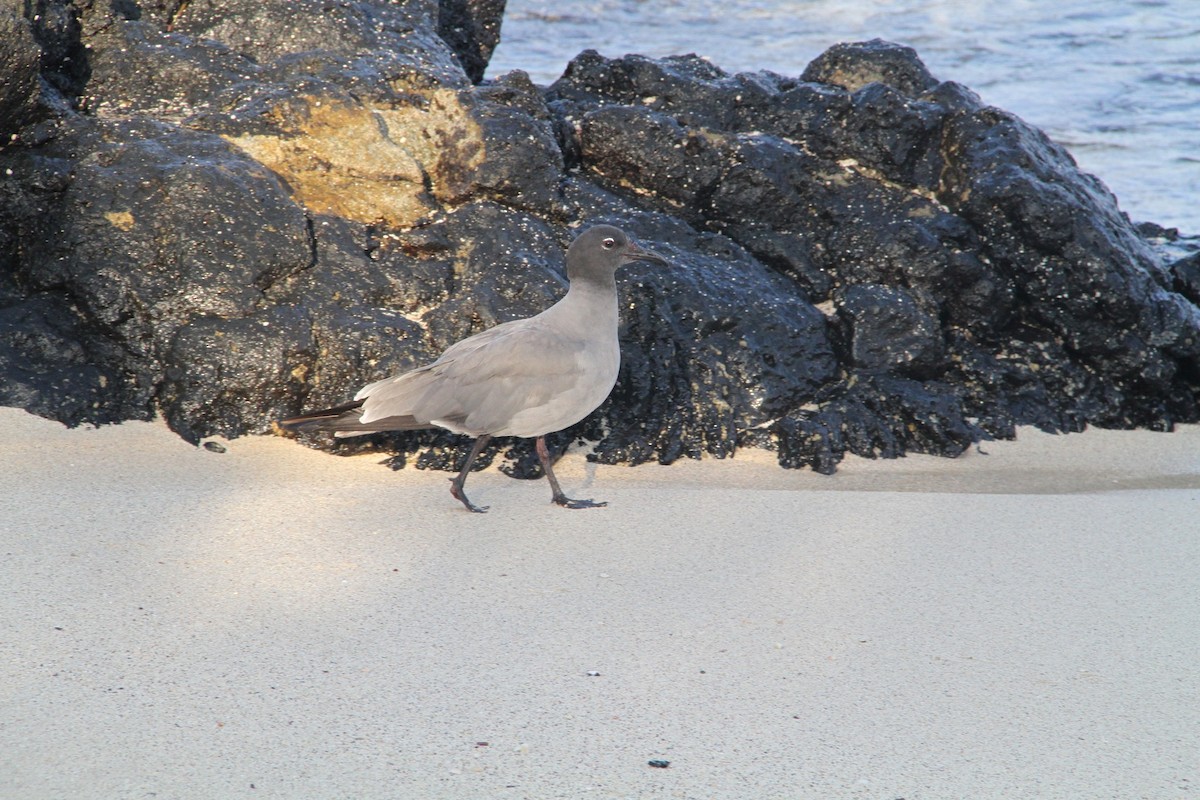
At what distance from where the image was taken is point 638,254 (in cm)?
430

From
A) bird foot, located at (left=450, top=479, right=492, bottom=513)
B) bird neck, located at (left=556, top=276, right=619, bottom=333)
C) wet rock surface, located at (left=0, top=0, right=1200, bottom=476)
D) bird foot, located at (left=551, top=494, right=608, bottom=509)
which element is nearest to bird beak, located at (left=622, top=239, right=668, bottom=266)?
bird neck, located at (left=556, top=276, right=619, bottom=333)

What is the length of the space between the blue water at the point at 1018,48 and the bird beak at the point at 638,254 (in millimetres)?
5801

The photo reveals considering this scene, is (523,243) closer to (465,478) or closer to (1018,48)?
(465,478)

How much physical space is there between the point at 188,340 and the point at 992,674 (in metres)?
3.04

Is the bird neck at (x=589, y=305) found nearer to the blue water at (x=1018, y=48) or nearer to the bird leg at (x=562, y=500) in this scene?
the bird leg at (x=562, y=500)

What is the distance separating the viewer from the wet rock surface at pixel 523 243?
4297 millimetres

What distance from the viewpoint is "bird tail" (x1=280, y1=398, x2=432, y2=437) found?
385cm

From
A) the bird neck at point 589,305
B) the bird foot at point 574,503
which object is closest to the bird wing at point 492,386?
the bird neck at point 589,305

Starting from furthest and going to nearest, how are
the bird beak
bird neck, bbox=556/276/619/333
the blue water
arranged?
the blue water
the bird beak
bird neck, bbox=556/276/619/333

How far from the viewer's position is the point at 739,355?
15.4 ft

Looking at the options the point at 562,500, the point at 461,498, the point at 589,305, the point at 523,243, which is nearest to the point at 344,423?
the point at 461,498

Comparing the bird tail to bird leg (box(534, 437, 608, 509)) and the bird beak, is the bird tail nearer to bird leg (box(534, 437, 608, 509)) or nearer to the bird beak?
bird leg (box(534, 437, 608, 509))

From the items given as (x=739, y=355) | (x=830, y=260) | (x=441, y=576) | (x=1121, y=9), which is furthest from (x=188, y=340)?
(x=1121, y=9)

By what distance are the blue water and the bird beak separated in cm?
580
